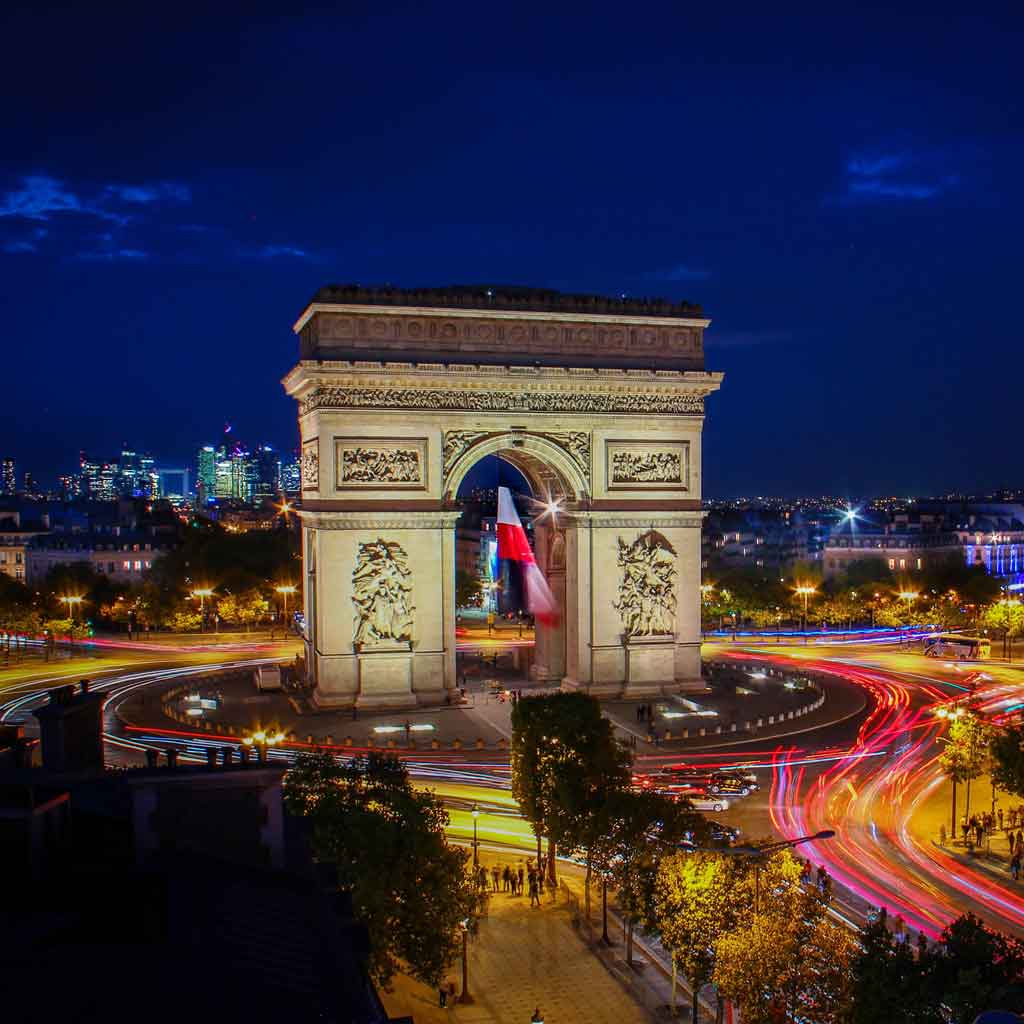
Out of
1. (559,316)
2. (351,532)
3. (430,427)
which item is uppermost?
(559,316)

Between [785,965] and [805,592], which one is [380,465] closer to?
[785,965]

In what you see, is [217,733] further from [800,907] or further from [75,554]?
[75,554]

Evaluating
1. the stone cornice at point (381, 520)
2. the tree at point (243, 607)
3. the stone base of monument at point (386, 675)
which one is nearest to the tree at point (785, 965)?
the stone base of monument at point (386, 675)

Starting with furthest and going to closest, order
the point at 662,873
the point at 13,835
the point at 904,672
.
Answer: the point at 904,672
the point at 662,873
the point at 13,835

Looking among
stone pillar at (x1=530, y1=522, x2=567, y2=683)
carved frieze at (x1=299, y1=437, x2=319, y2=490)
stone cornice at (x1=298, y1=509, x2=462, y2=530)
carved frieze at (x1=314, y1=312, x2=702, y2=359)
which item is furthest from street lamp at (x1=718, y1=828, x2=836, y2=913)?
stone pillar at (x1=530, y1=522, x2=567, y2=683)

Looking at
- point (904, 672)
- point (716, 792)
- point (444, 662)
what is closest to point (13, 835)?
point (716, 792)
